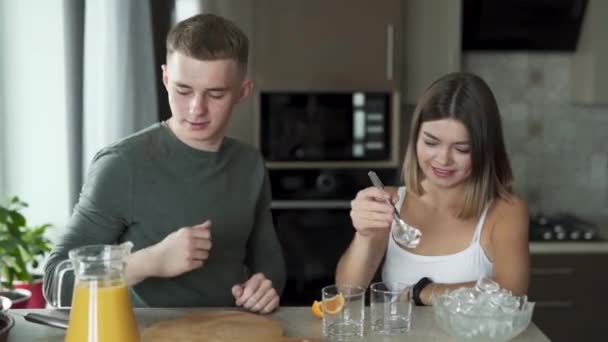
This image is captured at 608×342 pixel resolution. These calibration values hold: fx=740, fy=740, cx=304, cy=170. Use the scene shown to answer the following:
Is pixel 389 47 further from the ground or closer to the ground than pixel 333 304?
further from the ground

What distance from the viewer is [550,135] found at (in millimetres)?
3457

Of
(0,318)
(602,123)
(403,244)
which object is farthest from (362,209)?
(602,123)

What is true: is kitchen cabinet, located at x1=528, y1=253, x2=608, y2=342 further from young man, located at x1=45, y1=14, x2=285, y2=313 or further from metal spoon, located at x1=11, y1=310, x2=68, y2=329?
metal spoon, located at x1=11, y1=310, x2=68, y2=329

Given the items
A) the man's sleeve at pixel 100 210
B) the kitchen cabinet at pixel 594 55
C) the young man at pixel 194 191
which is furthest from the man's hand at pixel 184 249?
the kitchen cabinet at pixel 594 55

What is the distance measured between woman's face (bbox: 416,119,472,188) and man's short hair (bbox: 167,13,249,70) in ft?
1.57

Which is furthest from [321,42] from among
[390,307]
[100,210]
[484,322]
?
[484,322]

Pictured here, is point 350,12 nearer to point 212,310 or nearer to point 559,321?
point 559,321

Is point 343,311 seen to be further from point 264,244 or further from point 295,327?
point 264,244

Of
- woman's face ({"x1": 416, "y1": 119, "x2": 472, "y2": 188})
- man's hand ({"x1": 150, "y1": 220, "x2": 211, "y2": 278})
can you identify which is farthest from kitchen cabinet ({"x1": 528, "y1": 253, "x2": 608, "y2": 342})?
man's hand ({"x1": 150, "y1": 220, "x2": 211, "y2": 278})

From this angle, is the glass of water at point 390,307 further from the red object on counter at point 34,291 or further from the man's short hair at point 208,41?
the red object on counter at point 34,291

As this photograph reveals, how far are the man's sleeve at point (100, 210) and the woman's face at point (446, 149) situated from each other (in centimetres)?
70

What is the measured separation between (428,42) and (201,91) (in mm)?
1741

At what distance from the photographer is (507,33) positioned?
3.27m

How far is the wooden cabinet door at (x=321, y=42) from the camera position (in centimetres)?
288
